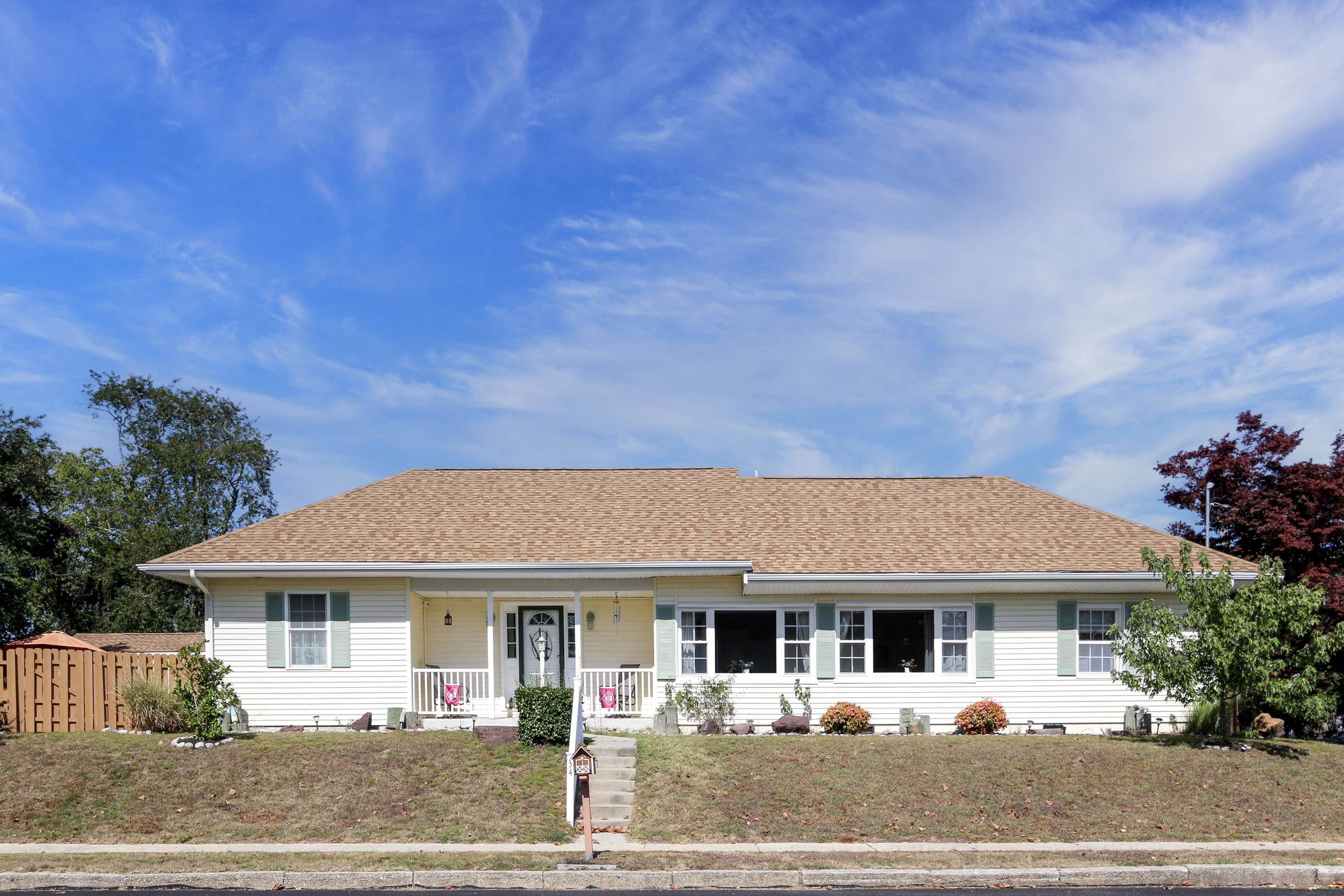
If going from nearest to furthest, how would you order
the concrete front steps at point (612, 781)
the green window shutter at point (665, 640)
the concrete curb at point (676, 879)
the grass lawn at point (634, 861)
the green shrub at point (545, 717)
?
the concrete curb at point (676, 879) < the grass lawn at point (634, 861) < the concrete front steps at point (612, 781) < the green shrub at point (545, 717) < the green window shutter at point (665, 640)

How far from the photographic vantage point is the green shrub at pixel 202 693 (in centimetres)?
1712

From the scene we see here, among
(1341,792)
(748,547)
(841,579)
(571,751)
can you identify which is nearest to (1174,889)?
(1341,792)

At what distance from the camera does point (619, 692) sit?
68.1ft

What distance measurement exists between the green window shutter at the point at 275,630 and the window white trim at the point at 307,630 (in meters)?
0.05

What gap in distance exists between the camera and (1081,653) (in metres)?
20.9

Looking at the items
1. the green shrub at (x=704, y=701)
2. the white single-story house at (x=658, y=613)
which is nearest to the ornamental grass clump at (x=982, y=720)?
the white single-story house at (x=658, y=613)

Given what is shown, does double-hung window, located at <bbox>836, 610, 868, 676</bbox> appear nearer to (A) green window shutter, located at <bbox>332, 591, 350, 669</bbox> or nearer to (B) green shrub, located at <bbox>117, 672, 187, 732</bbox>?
(A) green window shutter, located at <bbox>332, 591, 350, 669</bbox>

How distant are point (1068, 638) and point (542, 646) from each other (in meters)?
10.7

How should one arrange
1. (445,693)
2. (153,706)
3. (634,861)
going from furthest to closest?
1. (445,693)
2. (153,706)
3. (634,861)

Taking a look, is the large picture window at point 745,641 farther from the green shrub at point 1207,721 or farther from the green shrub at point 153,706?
the green shrub at point 153,706

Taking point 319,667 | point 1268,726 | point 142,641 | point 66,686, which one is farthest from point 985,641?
point 142,641

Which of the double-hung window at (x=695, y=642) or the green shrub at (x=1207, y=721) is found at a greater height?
the double-hung window at (x=695, y=642)

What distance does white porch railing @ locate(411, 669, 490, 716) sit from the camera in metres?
20.0

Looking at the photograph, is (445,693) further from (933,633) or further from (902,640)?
(933,633)
